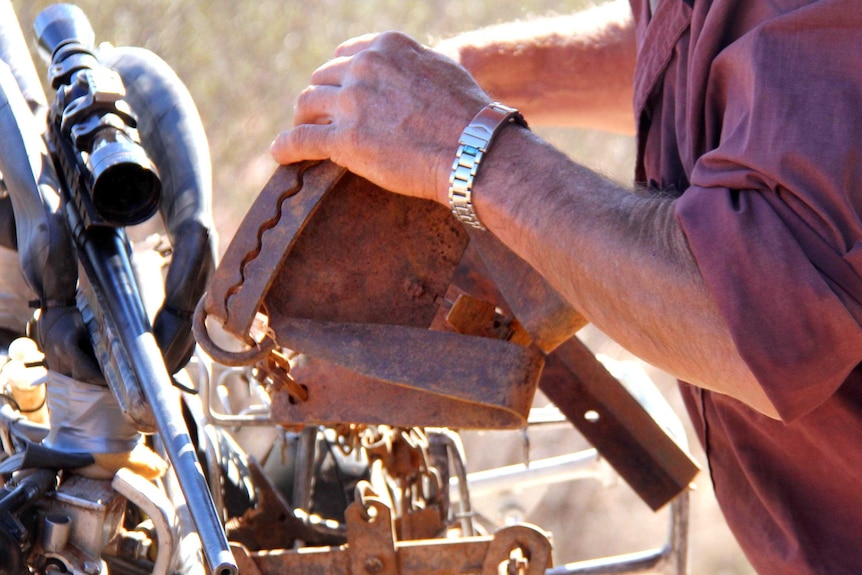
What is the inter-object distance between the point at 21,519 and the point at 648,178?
0.77 meters

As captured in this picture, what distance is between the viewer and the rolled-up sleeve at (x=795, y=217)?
84cm

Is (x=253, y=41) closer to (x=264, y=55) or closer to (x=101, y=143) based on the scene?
(x=264, y=55)

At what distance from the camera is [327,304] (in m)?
1.07

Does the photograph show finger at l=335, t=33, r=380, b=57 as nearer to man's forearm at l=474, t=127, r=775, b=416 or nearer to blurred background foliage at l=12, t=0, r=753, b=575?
man's forearm at l=474, t=127, r=775, b=416

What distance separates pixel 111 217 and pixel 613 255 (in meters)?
0.49

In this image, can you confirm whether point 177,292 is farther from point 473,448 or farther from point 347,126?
point 473,448

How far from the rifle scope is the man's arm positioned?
0.46 feet

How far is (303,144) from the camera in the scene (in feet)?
3.44

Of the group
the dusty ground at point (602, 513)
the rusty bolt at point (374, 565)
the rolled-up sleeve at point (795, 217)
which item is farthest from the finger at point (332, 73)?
the dusty ground at point (602, 513)

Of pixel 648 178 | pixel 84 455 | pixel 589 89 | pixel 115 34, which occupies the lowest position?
pixel 84 455

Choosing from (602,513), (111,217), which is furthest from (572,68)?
(602,513)

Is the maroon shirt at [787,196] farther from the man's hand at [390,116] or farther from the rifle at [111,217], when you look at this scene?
the rifle at [111,217]

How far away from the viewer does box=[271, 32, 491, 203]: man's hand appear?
3.37 feet

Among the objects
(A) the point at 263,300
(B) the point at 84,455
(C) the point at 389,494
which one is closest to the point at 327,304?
(A) the point at 263,300
